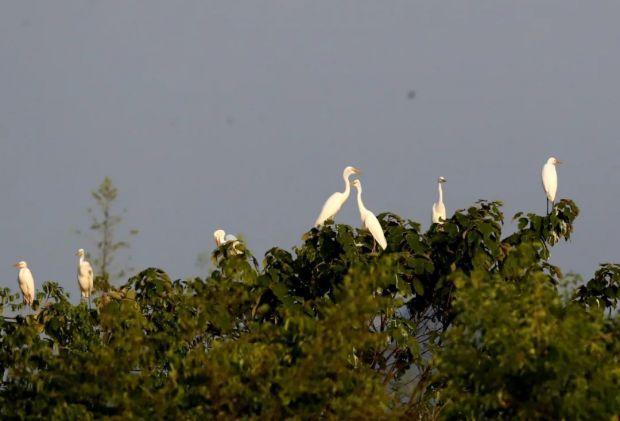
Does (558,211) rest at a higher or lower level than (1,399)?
higher

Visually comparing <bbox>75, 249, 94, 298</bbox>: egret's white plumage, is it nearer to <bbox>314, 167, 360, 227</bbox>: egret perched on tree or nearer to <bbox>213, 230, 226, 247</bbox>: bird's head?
<bbox>213, 230, 226, 247</bbox>: bird's head

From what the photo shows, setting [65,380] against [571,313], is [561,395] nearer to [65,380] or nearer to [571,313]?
[571,313]

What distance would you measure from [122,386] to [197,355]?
92cm

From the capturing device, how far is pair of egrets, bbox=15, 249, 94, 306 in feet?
110

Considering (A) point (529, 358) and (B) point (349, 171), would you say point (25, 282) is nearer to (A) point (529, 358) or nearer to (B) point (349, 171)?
(B) point (349, 171)

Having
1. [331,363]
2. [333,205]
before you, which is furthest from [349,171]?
[331,363]

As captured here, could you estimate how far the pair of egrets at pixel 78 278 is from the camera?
3347 cm

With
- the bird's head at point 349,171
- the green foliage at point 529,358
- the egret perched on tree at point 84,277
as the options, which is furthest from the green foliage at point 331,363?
the egret perched on tree at point 84,277

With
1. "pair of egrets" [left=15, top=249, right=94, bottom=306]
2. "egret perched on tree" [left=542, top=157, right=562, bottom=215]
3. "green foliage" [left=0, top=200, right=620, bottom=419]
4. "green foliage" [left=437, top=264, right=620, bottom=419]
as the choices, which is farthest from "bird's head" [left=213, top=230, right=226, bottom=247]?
"green foliage" [left=437, top=264, right=620, bottom=419]

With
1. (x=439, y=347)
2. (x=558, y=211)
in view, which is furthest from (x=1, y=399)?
(x=558, y=211)

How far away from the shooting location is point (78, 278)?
34031mm

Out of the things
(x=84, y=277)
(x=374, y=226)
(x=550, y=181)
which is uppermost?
(x=550, y=181)

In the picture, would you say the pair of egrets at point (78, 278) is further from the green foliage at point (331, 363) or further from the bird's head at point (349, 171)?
the green foliage at point (331, 363)

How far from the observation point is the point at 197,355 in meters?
15.0
